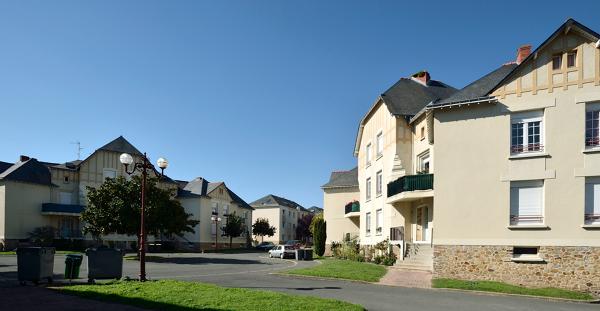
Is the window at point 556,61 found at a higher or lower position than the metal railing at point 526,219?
higher

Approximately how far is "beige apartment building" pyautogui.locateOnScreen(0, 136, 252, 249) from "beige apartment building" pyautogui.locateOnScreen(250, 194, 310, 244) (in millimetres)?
33105

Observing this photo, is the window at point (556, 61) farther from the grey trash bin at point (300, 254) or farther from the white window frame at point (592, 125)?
the grey trash bin at point (300, 254)

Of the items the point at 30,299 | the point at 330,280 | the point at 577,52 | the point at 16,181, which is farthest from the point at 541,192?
the point at 16,181

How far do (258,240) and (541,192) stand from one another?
69.7 metres

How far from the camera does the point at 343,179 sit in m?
43.6

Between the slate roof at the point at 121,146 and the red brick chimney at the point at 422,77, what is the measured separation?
30.9 metres

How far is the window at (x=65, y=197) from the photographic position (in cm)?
4591

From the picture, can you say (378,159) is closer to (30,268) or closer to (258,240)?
(30,268)

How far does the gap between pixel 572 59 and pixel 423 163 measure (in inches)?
362

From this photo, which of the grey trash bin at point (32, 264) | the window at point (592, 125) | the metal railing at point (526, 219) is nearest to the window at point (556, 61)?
the window at point (592, 125)

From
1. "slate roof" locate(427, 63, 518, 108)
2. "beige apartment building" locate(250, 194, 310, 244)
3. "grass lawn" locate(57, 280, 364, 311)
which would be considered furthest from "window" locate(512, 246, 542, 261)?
"beige apartment building" locate(250, 194, 310, 244)

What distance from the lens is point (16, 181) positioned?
41438mm

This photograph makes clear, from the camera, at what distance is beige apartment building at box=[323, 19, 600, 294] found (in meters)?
17.9

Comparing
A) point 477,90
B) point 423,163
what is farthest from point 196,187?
point 477,90
